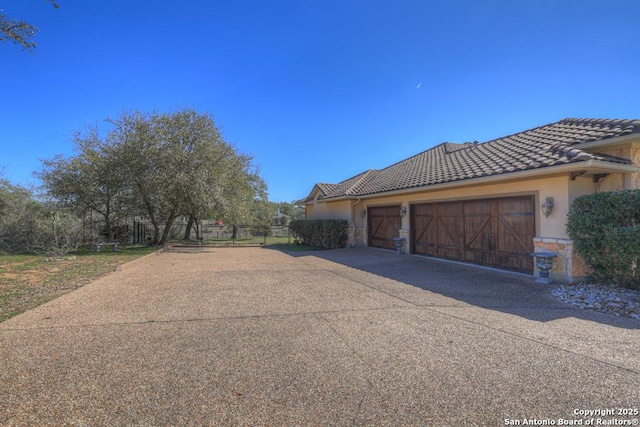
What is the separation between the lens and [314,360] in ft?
11.4

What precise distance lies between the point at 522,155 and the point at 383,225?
683 cm

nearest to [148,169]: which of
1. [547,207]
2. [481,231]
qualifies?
[481,231]

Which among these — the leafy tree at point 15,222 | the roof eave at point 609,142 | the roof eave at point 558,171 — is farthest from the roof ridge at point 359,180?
the leafy tree at point 15,222

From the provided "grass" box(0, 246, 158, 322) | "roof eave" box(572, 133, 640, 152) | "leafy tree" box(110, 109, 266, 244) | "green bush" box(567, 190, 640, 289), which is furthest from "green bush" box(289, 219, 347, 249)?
"green bush" box(567, 190, 640, 289)

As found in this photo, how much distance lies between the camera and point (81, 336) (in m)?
4.17

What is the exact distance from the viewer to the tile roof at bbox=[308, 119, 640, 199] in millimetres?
7477

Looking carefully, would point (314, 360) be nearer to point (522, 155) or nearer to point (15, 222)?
point (522, 155)

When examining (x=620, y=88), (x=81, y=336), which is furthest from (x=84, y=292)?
(x=620, y=88)

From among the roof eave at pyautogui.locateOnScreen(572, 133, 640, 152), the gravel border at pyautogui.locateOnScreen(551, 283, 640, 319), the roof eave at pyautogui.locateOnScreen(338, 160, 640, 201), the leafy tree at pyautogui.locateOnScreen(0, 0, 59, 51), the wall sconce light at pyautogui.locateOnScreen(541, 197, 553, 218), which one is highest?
the leafy tree at pyautogui.locateOnScreen(0, 0, 59, 51)

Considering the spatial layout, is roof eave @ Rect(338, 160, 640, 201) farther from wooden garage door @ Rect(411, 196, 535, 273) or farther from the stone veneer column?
the stone veneer column

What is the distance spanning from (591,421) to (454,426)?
1071 mm

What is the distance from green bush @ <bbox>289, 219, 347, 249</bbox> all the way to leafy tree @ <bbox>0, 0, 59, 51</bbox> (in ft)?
43.5

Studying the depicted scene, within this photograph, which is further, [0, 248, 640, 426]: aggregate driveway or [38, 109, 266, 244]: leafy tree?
[38, 109, 266, 244]: leafy tree

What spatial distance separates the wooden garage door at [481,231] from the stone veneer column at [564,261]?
635mm
